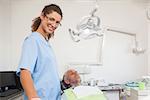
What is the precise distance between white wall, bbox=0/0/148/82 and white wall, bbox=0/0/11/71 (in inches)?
4.5

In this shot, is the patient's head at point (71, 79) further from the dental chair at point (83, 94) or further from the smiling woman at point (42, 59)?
the smiling woman at point (42, 59)

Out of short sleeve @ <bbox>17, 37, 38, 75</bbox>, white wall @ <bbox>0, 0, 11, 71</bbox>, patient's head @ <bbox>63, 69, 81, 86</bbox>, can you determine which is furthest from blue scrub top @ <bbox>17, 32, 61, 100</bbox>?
white wall @ <bbox>0, 0, 11, 71</bbox>

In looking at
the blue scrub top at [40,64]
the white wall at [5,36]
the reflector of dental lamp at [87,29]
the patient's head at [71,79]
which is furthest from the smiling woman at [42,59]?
the reflector of dental lamp at [87,29]

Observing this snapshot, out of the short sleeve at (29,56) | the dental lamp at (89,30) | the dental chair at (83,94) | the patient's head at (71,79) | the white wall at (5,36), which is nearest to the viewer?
the short sleeve at (29,56)

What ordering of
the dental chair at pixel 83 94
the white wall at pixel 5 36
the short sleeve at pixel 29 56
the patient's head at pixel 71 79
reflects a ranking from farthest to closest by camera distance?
the white wall at pixel 5 36
the patient's head at pixel 71 79
the dental chair at pixel 83 94
the short sleeve at pixel 29 56

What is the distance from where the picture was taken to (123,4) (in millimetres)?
3875

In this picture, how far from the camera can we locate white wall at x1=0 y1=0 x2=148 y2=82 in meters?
3.80

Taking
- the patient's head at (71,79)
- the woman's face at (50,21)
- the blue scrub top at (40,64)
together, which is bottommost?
the patient's head at (71,79)

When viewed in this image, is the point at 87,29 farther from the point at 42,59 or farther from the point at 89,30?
the point at 42,59

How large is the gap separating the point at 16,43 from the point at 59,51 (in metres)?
0.68

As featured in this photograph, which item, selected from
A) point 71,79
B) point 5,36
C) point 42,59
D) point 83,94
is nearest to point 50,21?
point 42,59

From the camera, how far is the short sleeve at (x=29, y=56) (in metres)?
1.13

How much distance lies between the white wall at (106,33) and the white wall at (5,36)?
115 mm

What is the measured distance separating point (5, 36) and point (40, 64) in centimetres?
245
